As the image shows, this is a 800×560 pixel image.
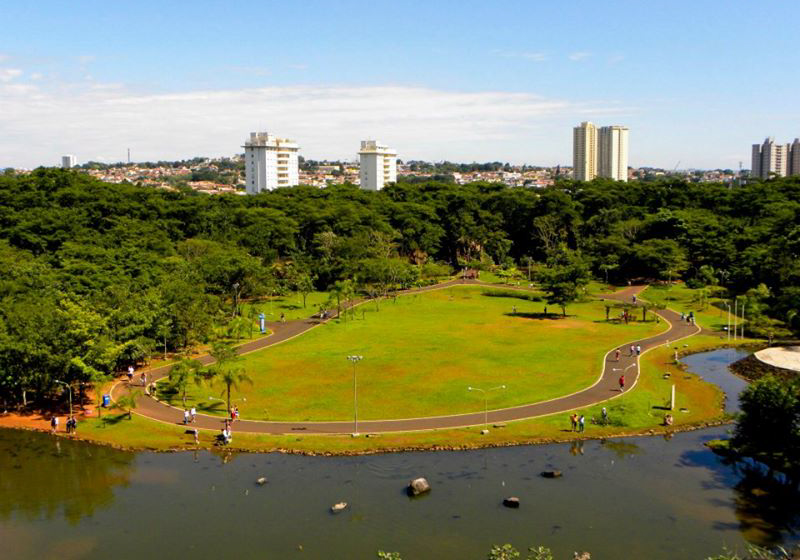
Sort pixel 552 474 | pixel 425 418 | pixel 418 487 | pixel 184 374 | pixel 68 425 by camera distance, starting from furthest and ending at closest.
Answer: pixel 184 374 → pixel 425 418 → pixel 68 425 → pixel 552 474 → pixel 418 487

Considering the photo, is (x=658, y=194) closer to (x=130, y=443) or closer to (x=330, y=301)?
(x=330, y=301)

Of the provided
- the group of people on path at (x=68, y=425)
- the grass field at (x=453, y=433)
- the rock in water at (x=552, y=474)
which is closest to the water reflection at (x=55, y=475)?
the group of people on path at (x=68, y=425)

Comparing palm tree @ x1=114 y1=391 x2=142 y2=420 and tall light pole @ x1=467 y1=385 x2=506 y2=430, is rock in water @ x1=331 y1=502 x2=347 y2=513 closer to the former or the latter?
tall light pole @ x1=467 y1=385 x2=506 y2=430

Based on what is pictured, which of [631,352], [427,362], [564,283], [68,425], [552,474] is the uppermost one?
[564,283]

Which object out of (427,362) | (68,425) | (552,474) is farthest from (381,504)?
(427,362)

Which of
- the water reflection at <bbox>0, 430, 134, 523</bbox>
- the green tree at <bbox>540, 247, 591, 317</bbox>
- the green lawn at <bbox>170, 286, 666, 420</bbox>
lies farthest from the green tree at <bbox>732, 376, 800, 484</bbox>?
the green tree at <bbox>540, 247, 591, 317</bbox>

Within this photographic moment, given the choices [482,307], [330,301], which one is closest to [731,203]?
[482,307]

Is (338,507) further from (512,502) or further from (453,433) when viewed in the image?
(453,433)
